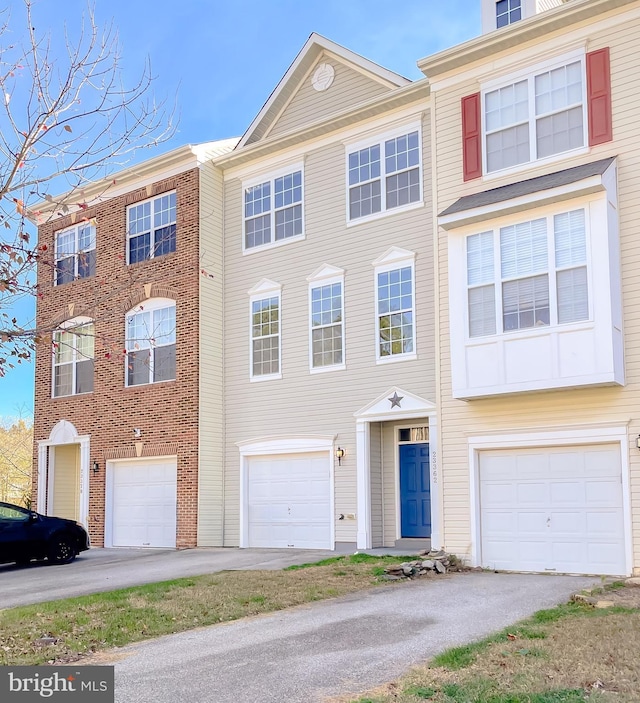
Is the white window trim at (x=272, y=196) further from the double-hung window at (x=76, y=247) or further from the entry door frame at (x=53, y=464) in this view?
the entry door frame at (x=53, y=464)

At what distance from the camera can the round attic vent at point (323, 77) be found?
1847cm

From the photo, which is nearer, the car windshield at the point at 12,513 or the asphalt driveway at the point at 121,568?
the asphalt driveway at the point at 121,568

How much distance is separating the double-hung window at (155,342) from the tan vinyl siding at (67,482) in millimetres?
3538

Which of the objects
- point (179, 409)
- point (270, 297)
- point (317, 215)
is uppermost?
point (317, 215)

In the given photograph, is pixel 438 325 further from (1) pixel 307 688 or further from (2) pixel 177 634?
(1) pixel 307 688

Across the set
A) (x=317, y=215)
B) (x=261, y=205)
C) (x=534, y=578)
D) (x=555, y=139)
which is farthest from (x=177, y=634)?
(x=261, y=205)

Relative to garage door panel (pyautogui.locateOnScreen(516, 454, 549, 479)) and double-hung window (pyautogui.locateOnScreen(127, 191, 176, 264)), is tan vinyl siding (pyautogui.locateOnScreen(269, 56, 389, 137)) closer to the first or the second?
double-hung window (pyautogui.locateOnScreen(127, 191, 176, 264))

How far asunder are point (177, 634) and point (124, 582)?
4723 millimetres

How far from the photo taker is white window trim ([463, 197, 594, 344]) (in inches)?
500

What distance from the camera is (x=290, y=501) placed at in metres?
18.1

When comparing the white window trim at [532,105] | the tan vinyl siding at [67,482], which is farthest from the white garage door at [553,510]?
the tan vinyl siding at [67,482]

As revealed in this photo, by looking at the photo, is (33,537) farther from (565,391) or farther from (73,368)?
(565,391)

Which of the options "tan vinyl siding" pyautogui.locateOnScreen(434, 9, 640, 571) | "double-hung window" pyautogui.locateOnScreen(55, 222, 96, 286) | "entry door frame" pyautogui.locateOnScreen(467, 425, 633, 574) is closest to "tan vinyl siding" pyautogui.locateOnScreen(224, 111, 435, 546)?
"tan vinyl siding" pyautogui.locateOnScreen(434, 9, 640, 571)

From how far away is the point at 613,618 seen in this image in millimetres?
8781
